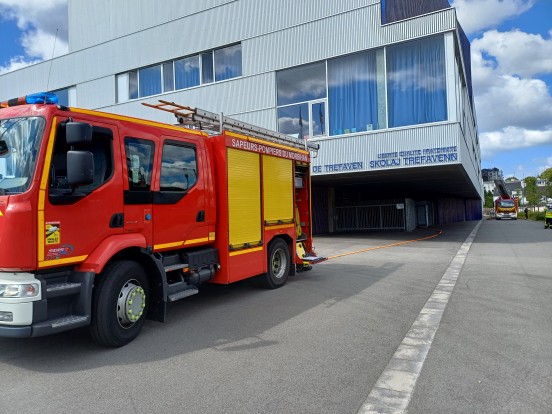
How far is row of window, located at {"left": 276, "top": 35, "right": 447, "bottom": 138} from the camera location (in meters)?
16.5

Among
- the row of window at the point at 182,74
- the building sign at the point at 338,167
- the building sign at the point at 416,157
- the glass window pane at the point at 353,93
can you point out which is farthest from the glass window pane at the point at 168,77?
the building sign at the point at 416,157

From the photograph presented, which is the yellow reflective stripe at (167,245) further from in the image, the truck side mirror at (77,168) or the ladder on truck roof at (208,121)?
the ladder on truck roof at (208,121)

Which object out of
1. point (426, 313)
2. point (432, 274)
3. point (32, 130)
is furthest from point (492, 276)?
point (32, 130)

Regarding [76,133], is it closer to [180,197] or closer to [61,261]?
[61,261]

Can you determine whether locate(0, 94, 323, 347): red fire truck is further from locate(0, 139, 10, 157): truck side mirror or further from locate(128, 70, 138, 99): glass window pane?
locate(128, 70, 138, 99): glass window pane

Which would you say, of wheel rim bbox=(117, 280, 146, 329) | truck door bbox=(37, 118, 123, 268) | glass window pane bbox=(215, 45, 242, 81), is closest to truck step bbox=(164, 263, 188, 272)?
wheel rim bbox=(117, 280, 146, 329)

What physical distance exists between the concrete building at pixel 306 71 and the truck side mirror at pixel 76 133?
1406cm

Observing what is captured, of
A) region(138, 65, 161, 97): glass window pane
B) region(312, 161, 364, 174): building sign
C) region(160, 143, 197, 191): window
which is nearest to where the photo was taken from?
region(160, 143, 197, 191): window

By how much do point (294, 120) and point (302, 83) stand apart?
168 cm

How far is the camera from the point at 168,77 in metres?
22.7

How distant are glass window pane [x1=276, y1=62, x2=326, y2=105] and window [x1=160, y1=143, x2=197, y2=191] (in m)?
13.4

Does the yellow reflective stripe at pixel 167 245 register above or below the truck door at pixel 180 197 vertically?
below

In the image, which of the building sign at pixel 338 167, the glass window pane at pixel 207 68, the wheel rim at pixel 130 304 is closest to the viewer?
the wheel rim at pixel 130 304

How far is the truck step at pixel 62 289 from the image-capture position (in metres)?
→ 4.22
